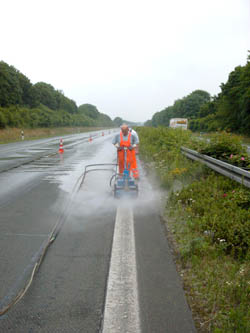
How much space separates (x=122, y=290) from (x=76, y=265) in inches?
31.4

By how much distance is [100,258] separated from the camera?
3855mm

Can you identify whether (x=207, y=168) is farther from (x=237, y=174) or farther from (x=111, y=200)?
(x=111, y=200)

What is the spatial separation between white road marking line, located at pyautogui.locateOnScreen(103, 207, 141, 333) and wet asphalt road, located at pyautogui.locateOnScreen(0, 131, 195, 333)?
5 centimetres

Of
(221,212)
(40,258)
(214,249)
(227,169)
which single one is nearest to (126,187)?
(227,169)

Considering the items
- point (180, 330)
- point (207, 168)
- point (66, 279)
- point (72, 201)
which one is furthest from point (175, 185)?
point (180, 330)

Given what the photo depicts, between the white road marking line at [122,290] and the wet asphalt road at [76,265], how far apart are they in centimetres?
5

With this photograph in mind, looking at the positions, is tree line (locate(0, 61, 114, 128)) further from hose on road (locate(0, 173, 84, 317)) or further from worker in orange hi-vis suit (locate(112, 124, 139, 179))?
hose on road (locate(0, 173, 84, 317))

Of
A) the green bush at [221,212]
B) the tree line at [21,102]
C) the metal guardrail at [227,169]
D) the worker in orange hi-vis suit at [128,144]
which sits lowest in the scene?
the green bush at [221,212]

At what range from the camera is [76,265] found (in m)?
3.66

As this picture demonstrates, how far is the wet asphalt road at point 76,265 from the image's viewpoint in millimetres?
2627

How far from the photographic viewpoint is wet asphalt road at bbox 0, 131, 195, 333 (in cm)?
263

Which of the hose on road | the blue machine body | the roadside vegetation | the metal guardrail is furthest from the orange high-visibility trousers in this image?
the metal guardrail

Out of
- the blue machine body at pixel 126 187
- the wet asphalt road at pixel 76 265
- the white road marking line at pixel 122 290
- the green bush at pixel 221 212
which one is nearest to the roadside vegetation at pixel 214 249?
the green bush at pixel 221 212

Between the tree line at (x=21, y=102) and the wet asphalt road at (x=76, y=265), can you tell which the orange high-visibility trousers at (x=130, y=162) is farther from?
the tree line at (x=21, y=102)
